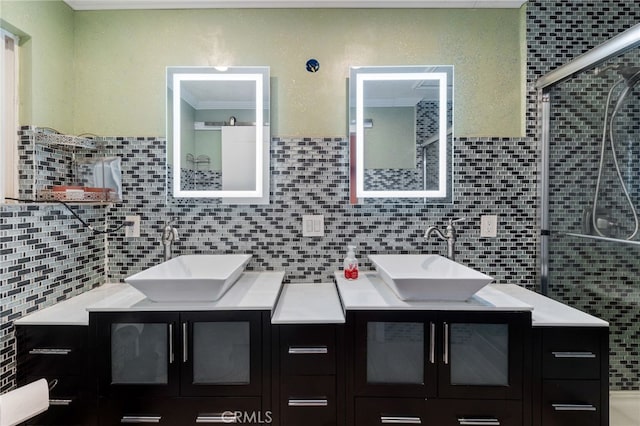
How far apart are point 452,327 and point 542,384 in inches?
17.2

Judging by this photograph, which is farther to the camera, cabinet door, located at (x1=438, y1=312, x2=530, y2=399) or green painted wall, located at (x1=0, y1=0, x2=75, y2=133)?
green painted wall, located at (x1=0, y1=0, x2=75, y2=133)

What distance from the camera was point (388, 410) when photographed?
151cm

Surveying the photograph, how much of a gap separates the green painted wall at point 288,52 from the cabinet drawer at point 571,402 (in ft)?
4.36

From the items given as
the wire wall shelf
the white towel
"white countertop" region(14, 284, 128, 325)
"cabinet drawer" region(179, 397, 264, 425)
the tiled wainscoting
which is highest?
the wire wall shelf

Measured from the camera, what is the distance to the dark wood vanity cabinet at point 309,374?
1.49 meters

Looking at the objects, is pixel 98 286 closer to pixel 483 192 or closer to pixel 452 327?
pixel 452 327

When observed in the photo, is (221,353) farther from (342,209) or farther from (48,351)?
(342,209)

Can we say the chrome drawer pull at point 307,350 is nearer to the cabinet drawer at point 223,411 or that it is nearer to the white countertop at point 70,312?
the cabinet drawer at point 223,411

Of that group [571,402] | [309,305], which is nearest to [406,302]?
[309,305]

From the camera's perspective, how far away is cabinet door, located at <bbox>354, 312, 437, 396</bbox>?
1508 mm

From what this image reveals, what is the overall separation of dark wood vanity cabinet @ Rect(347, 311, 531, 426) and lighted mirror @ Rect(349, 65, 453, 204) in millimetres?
777

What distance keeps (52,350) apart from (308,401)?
1.11 metres

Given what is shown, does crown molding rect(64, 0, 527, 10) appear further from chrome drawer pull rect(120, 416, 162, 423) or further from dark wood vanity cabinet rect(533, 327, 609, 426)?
chrome drawer pull rect(120, 416, 162, 423)

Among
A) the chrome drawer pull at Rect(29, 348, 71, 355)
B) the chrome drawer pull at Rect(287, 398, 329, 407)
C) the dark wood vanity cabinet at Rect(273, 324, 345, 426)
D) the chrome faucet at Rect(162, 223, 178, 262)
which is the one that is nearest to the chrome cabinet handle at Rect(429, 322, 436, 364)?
the dark wood vanity cabinet at Rect(273, 324, 345, 426)
